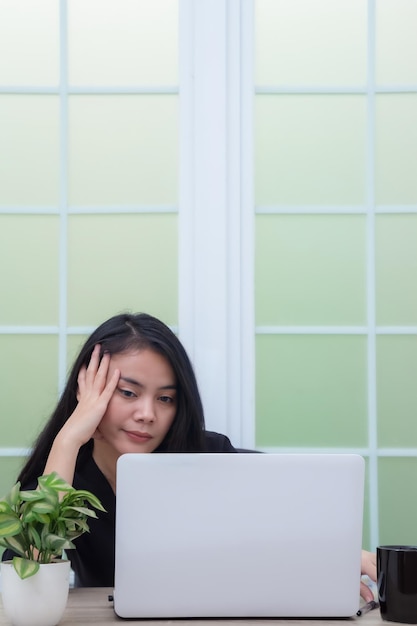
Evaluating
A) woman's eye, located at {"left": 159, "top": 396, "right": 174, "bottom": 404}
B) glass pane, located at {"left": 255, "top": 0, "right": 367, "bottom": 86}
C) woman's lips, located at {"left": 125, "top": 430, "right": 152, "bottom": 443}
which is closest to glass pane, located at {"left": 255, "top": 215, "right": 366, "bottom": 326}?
glass pane, located at {"left": 255, "top": 0, "right": 367, "bottom": 86}

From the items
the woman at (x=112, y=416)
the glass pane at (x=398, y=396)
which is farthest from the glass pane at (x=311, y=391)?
the woman at (x=112, y=416)

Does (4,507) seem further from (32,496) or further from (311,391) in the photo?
(311,391)

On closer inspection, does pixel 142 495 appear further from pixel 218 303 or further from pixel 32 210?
pixel 32 210

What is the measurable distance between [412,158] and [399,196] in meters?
0.12

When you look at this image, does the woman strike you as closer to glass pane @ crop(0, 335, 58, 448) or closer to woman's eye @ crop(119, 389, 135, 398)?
woman's eye @ crop(119, 389, 135, 398)

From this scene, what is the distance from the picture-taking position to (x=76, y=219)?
2701 mm

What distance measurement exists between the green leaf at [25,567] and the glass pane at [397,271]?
1520 mm

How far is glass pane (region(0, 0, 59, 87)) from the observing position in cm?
272

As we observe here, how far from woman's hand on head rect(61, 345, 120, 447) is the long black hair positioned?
5cm

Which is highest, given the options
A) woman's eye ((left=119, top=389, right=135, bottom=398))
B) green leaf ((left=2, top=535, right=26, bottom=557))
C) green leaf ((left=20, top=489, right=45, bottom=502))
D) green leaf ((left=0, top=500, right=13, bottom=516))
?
woman's eye ((left=119, top=389, right=135, bottom=398))

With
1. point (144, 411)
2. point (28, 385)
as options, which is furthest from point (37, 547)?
point (28, 385)

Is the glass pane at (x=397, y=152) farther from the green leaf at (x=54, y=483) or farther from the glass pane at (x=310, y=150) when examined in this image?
the green leaf at (x=54, y=483)

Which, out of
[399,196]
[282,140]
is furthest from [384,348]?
[282,140]

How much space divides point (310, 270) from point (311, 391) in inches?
13.7
